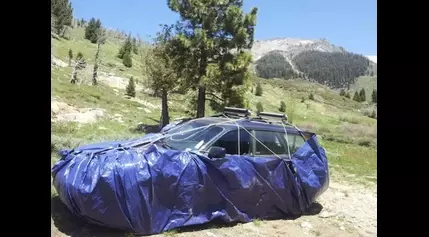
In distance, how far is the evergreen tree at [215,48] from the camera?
58.6 ft

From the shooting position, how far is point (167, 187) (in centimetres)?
576

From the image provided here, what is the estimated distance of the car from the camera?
Result: 5.41 meters

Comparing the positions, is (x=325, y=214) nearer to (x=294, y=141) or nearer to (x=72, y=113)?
(x=294, y=141)

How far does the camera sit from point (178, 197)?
19.2 ft

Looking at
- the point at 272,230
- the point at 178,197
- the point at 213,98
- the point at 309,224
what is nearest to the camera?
the point at 178,197

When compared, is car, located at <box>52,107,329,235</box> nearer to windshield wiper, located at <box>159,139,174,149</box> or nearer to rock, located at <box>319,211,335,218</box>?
windshield wiper, located at <box>159,139,174,149</box>

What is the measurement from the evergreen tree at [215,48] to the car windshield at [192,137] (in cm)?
1069

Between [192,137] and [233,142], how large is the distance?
72 centimetres

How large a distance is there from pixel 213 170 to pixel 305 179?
6.20 ft

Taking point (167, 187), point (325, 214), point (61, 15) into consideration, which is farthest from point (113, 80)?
point (167, 187)
